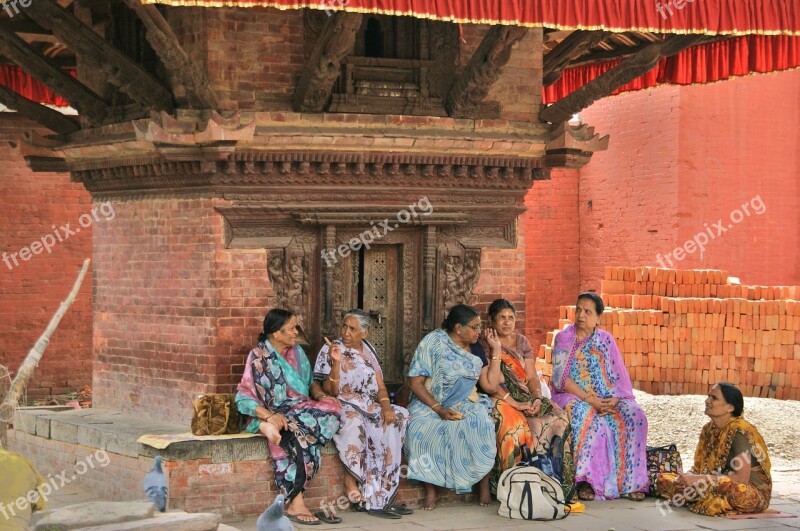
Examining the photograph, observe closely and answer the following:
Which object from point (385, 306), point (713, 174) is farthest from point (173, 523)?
point (713, 174)

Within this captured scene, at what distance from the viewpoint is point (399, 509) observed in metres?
9.18

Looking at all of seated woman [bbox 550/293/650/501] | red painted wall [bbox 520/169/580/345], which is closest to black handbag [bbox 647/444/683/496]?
seated woman [bbox 550/293/650/501]

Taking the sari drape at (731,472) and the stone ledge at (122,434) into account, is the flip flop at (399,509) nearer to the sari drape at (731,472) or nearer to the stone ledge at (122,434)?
the stone ledge at (122,434)

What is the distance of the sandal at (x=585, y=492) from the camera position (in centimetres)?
970

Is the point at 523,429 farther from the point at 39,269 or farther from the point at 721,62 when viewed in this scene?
the point at 39,269

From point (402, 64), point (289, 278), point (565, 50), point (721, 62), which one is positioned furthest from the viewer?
point (721, 62)

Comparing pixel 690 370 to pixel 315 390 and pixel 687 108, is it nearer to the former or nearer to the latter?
pixel 687 108

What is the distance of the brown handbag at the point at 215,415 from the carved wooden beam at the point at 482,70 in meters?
2.82

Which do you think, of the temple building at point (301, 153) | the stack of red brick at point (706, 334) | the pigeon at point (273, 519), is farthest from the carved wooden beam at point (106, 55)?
the stack of red brick at point (706, 334)

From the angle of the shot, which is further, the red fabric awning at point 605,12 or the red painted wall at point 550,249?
the red painted wall at point 550,249

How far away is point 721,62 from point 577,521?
16.3 ft

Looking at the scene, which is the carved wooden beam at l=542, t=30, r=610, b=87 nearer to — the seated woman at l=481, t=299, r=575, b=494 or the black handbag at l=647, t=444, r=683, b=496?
the seated woman at l=481, t=299, r=575, b=494

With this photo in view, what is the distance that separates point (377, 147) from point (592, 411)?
2500mm

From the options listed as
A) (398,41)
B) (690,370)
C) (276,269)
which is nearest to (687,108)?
(690,370)
